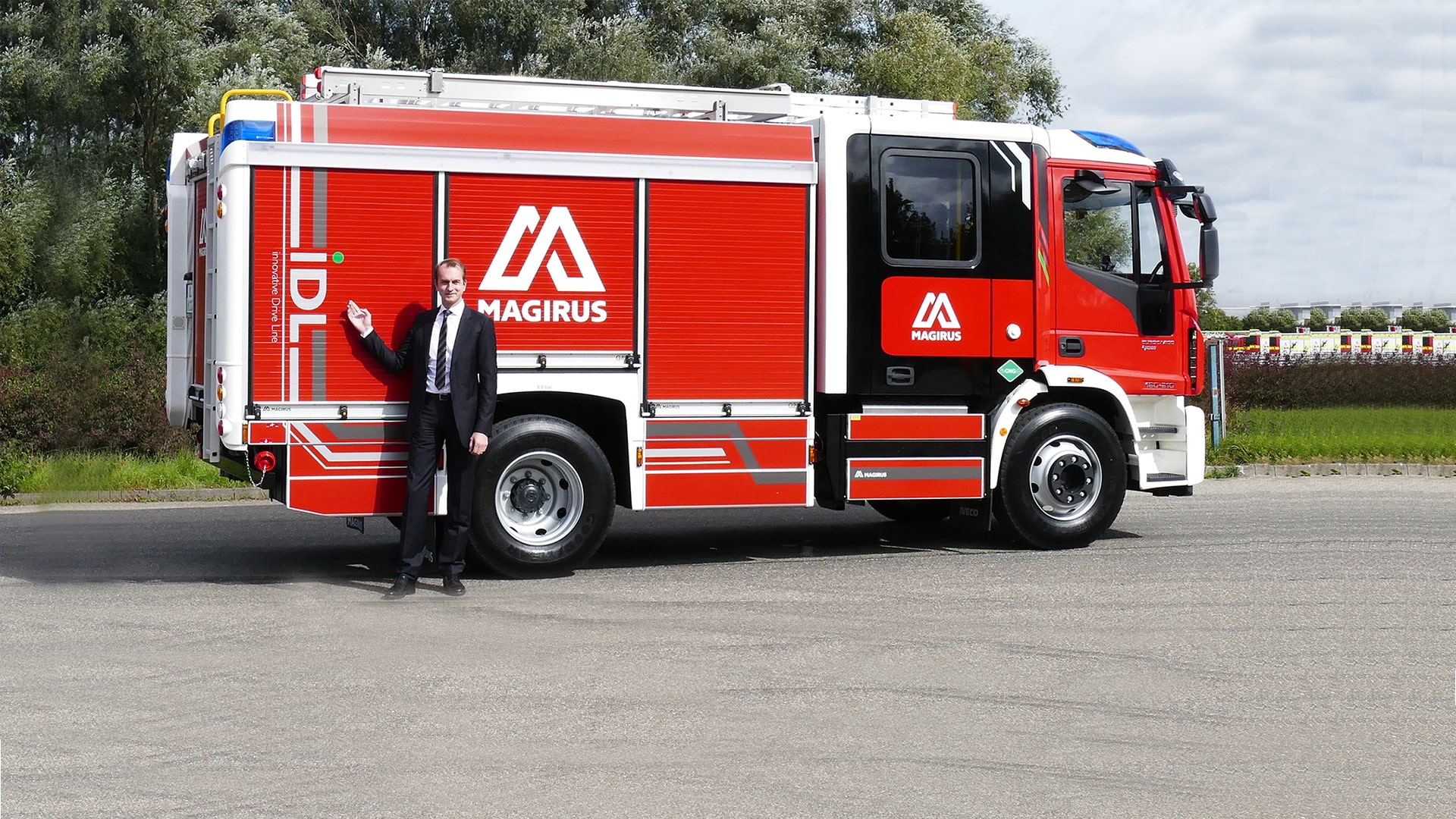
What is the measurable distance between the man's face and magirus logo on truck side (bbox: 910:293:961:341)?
3314 mm

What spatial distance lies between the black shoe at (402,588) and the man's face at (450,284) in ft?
5.49

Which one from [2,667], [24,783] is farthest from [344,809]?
[2,667]

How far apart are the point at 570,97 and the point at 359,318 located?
7.30 ft

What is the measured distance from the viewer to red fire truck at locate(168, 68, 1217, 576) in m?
9.41

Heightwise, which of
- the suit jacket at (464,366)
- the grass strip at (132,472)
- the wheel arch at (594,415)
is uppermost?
the suit jacket at (464,366)

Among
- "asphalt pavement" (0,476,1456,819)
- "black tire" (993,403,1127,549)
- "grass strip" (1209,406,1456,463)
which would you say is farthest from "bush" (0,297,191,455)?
"grass strip" (1209,406,1456,463)

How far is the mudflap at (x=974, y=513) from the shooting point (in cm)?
1134

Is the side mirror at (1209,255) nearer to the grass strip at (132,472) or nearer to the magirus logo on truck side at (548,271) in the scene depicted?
the magirus logo on truck side at (548,271)

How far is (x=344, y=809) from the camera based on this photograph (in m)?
5.05

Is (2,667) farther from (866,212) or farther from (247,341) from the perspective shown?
(866,212)

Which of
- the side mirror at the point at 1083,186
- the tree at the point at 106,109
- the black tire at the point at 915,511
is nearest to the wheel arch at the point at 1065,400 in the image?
the side mirror at the point at 1083,186

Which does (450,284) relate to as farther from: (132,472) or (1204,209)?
(132,472)

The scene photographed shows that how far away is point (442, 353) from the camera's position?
9.26m

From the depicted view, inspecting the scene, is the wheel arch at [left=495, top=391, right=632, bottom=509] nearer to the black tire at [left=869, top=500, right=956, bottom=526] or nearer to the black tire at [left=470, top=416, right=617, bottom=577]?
the black tire at [left=470, top=416, right=617, bottom=577]
